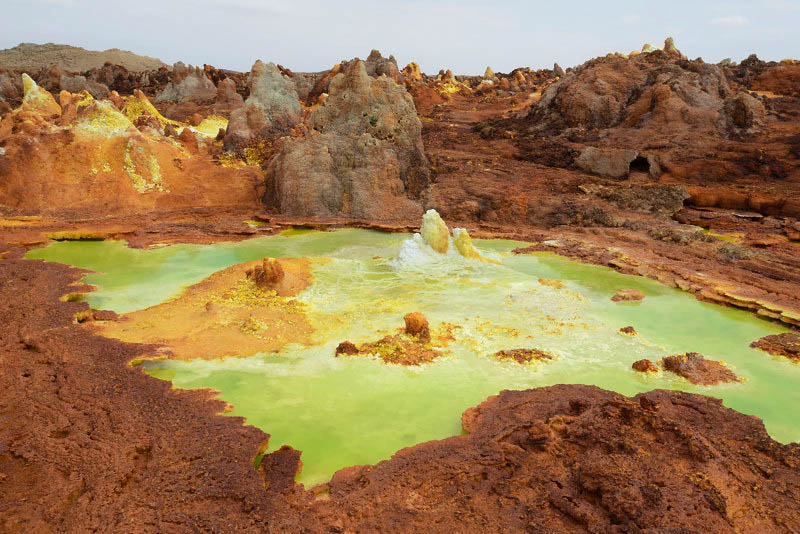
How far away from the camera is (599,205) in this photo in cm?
1466

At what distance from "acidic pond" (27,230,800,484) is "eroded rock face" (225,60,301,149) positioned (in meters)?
8.70

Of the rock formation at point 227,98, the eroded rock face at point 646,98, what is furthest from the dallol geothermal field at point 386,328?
the rock formation at point 227,98

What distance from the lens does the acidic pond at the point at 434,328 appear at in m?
4.77

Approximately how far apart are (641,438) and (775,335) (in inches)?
175

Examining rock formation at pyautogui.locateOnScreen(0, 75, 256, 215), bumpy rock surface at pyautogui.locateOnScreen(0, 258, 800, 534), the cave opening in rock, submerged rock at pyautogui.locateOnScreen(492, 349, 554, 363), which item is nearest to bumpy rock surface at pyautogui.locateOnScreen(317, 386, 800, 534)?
bumpy rock surface at pyautogui.locateOnScreen(0, 258, 800, 534)

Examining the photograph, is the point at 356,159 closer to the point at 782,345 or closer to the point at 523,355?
the point at 523,355

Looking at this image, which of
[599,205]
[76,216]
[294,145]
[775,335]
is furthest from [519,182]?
[76,216]

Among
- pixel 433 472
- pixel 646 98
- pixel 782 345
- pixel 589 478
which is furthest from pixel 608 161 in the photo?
pixel 433 472

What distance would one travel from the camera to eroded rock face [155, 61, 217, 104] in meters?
33.0

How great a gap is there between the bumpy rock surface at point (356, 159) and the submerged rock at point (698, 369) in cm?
942

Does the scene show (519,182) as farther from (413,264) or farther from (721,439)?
(721,439)

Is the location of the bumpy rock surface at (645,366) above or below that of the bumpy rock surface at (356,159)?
below

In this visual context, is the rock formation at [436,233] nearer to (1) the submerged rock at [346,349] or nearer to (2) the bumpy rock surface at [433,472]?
(1) the submerged rock at [346,349]

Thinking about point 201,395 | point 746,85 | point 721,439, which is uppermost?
point 746,85
